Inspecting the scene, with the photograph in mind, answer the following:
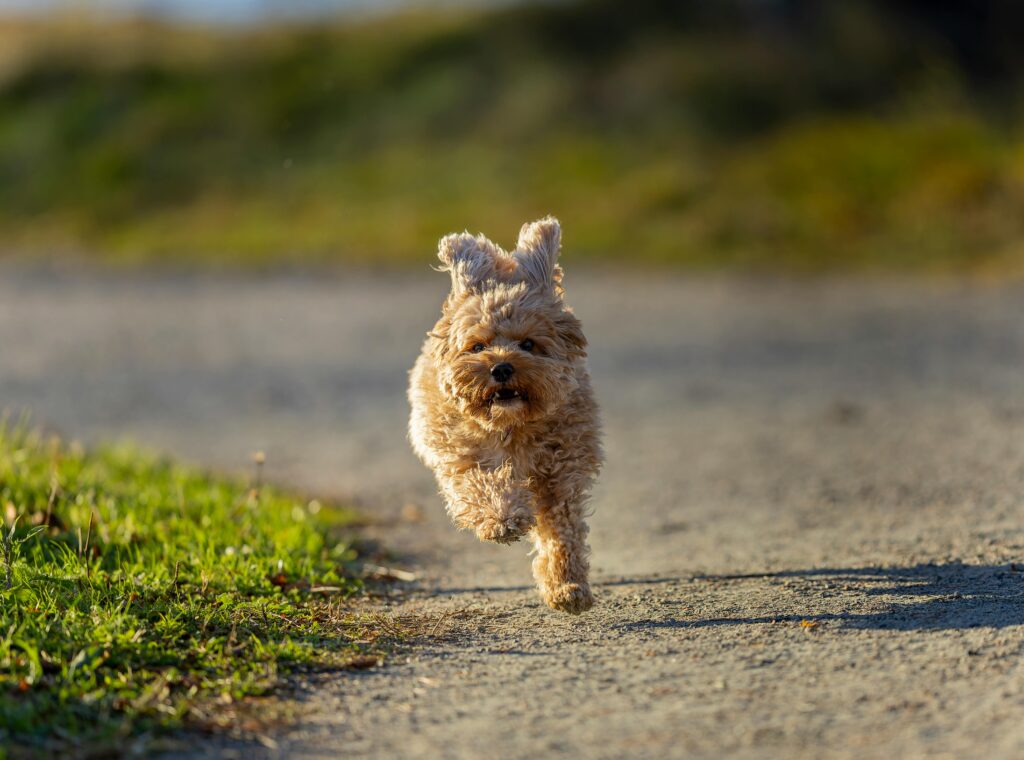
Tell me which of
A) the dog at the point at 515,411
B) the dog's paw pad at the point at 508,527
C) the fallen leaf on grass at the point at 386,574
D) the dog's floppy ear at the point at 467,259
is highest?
the dog's floppy ear at the point at 467,259

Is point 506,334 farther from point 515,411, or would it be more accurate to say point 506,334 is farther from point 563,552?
point 563,552

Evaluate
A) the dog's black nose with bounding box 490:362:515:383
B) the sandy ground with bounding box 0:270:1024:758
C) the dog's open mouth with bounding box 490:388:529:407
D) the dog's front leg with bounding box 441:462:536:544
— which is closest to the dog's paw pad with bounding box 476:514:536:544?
the dog's front leg with bounding box 441:462:536:544

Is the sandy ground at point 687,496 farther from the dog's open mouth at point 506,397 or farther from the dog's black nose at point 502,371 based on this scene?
the dog's black nose at point 502,371

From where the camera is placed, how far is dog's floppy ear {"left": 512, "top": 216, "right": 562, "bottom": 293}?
22.4ft

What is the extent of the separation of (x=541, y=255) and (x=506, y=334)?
0.65 meters

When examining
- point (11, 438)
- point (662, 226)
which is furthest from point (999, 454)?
point (662, 226)

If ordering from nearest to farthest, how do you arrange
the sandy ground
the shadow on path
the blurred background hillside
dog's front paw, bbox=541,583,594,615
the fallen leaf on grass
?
the sandy ground
the shadow on path
dog's front paw, bbox=541,583,594,615
the fallen leaf on grass
the blurred background hillside

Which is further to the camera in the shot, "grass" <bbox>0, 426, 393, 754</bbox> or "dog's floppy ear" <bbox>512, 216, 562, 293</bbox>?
"dog's floppy ear" <bbox>512, 216, 562, 293</bbox>

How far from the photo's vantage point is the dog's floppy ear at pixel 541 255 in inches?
269

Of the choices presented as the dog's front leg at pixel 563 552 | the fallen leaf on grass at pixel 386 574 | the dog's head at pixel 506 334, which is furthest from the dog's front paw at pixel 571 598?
the fallen leaf on grass at pixel 386 574

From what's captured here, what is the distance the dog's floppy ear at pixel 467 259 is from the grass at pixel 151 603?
166 cm

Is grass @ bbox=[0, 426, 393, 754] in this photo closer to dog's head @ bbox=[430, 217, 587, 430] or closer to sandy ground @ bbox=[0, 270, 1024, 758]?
sandy ground @ bbox=[0, 270, 1024, 758]

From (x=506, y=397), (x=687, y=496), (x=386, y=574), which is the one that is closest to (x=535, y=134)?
(x=687, y=496)

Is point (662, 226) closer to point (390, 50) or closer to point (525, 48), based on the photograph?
point (525, 48)
